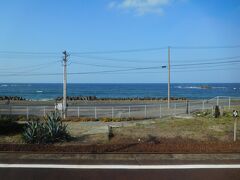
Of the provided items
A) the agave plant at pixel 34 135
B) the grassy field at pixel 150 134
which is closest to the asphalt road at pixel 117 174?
the agave plant at pixel 34 135

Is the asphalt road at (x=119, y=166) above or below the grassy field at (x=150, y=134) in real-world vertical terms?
below

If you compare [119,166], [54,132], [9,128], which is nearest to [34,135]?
[54,132]

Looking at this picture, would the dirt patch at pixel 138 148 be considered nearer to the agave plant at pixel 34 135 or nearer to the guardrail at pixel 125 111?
the agave plant at pixel 34 135

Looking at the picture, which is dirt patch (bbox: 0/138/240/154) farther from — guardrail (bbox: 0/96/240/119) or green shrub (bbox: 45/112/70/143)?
guardrail (bbox: 0/96/240/119)

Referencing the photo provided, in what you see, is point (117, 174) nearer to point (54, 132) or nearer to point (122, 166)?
point (122, 166)

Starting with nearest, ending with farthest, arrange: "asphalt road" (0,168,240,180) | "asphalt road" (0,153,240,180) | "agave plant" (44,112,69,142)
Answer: "asphalt road" (0,168,240,180), "asphalt road" (0,153,240,180), "agave plant" (44,112,69,142)

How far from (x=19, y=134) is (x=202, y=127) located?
878 cm

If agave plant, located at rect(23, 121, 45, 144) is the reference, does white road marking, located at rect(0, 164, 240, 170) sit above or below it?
below

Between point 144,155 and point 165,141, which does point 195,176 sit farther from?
point 165,141

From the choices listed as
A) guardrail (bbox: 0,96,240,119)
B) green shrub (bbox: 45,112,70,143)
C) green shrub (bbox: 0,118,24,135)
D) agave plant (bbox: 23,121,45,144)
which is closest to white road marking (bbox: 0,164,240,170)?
agave plant (bbox: 23,121,45,144)

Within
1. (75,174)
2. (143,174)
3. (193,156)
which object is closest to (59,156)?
(75,174)

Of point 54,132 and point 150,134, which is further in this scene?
point 150,134

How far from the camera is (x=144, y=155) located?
11969mm

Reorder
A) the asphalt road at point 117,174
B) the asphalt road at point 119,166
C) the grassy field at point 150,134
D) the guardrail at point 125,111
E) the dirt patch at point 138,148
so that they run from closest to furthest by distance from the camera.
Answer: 1. the asphalt road at point 117,174
2. the asphalt road at point 119,166
3. the dirt patch at point 138,148
4. the grassy field at point 150,134
5. the guardrail at point 125,111
